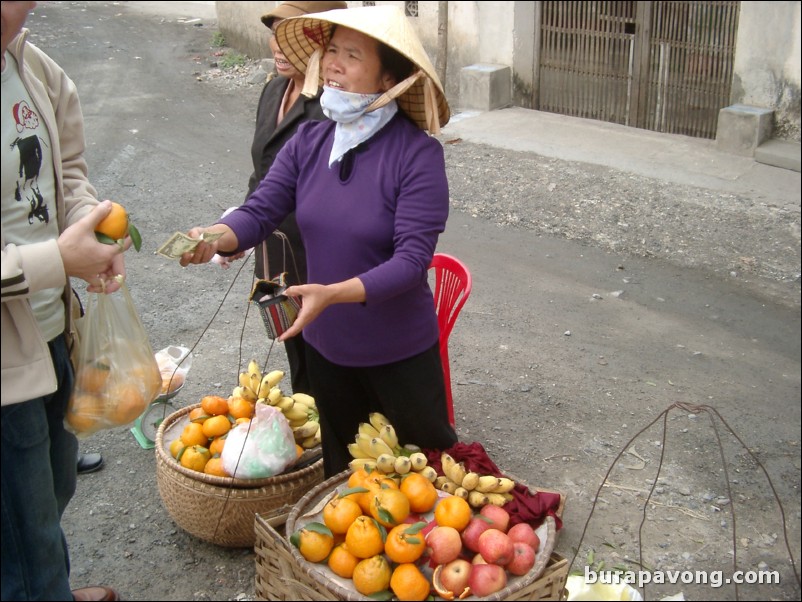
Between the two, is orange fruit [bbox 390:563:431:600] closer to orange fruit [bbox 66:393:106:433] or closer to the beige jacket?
orange fruit [bbox 66:393:106:433]

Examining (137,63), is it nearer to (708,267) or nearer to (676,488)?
(708,267)

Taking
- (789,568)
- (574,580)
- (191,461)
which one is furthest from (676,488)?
(191,461)

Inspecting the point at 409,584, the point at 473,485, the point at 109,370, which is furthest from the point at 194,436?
the point at 409,584

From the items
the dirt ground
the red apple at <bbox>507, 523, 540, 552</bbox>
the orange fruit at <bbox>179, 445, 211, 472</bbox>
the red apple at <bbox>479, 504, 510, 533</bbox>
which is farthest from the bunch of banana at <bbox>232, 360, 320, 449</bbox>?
the red apple at <bbox>507, 523, 540, 552</bbox>

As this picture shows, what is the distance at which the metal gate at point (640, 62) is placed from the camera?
7262 mm

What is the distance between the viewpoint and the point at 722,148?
22.9 ft

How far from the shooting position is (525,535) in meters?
2.51

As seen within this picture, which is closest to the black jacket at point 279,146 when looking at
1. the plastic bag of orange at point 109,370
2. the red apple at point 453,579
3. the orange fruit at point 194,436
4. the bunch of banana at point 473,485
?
the orange fruit at point 194,436

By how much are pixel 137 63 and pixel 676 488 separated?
9190 mm

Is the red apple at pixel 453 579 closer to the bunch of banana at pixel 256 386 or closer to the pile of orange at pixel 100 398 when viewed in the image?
the pile of orange at pixel 100 398

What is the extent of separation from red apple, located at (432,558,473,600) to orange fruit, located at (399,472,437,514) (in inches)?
9.6

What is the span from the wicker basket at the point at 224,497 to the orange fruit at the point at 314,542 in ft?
1.49

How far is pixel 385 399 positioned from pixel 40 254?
1195mm

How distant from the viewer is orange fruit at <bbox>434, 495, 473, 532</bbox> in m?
2.49
